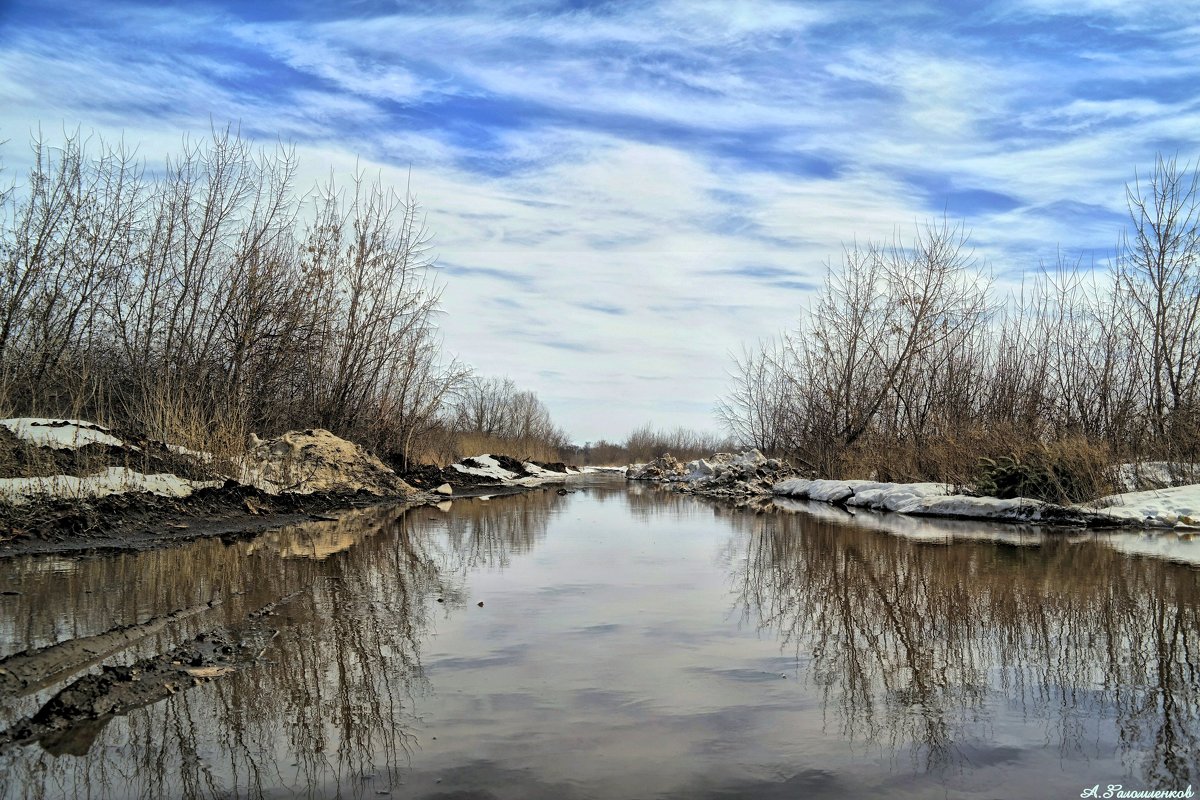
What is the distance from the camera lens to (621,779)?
3.20 m

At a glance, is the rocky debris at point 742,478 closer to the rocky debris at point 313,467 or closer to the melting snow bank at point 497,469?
the melting snow bank at point 497,469

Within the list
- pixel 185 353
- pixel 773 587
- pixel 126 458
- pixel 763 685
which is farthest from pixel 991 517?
pixel 185 353

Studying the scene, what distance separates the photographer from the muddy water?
321cm

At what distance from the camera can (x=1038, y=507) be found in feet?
48.6

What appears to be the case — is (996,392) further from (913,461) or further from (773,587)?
(773,587)

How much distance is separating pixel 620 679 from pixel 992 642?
262cm

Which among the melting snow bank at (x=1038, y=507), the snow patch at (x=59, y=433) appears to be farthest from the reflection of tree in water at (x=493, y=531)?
the melting snow bank at (x=1038, y=507)

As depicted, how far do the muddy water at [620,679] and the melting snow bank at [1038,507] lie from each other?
503cm

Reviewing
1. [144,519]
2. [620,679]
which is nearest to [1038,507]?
[620,679]

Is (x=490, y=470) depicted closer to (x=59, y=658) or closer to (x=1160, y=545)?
(x=1160, y=545)

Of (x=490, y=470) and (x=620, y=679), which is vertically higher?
(x=490, y=470)

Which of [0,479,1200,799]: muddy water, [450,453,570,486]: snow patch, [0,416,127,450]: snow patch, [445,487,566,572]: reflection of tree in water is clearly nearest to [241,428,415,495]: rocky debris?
[445,487,566,572]: reflection of tree in water

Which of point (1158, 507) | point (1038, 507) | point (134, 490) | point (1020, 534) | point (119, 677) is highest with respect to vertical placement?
point (134, 490)

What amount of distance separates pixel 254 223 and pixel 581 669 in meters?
17.3
